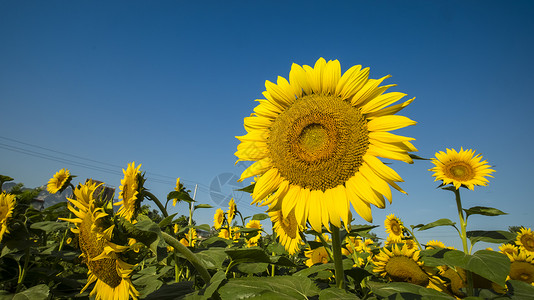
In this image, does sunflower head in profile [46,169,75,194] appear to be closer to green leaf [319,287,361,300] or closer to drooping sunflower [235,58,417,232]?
drooping sunflower [235,58,417,232]

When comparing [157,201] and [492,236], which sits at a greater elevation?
[157,201]

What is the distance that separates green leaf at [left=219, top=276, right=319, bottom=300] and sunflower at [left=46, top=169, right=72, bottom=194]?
5.53 meters

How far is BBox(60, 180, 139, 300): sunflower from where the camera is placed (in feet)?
5.41

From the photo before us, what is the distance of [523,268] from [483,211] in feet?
6.43

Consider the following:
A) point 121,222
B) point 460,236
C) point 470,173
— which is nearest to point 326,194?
point 121,222

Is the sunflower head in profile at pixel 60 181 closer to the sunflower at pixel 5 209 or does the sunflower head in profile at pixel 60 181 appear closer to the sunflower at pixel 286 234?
the sunflower at pixel 5 209

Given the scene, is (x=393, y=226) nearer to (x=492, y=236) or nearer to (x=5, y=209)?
(x=492, y=236)

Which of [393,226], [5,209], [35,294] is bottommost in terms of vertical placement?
[35,294]

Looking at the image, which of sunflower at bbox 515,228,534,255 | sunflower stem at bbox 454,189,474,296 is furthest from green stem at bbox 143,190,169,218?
sunflower at bbox 515,228,534,255

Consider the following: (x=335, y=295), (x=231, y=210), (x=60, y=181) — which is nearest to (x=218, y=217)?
(x=231, y=210)

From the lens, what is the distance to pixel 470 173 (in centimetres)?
354

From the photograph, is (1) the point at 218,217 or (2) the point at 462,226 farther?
(1) the point at 218,217

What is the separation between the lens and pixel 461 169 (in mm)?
3615

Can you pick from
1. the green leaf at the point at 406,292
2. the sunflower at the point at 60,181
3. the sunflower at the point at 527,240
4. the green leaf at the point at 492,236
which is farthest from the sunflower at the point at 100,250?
the sunflower at the point at 527,240
